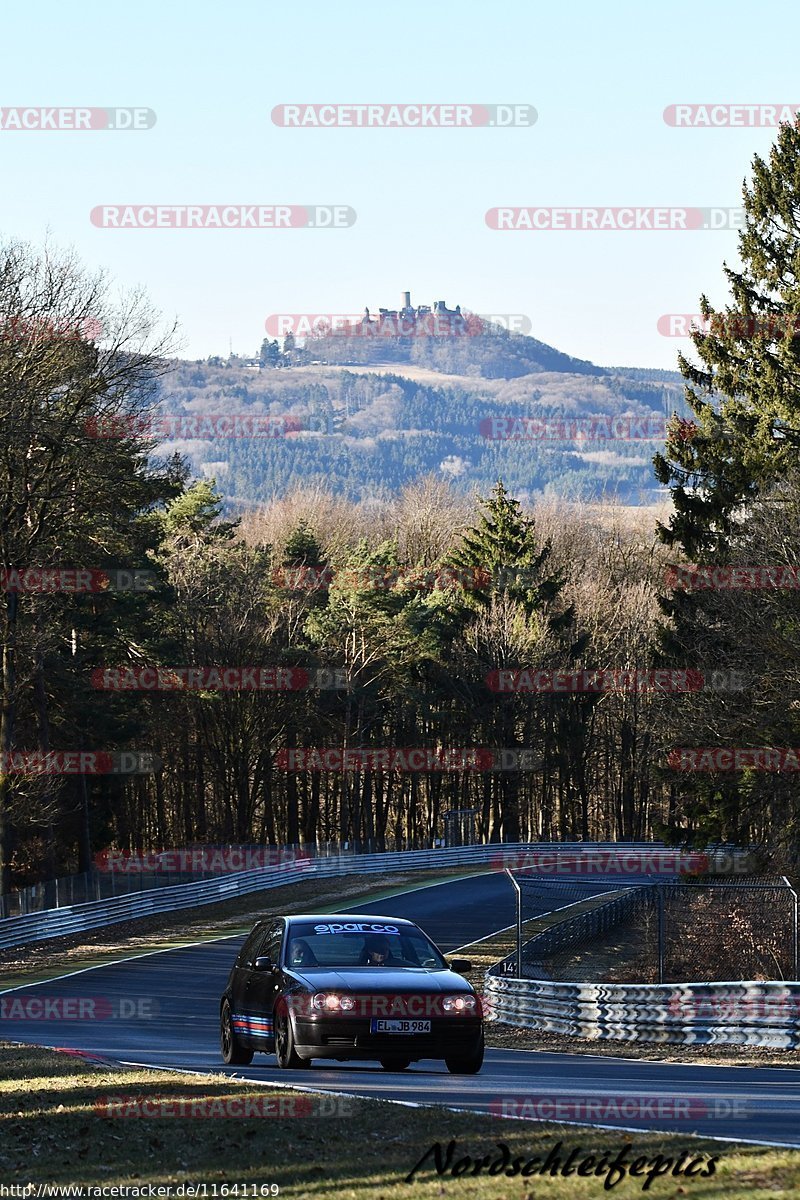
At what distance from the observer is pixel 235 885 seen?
183 ft

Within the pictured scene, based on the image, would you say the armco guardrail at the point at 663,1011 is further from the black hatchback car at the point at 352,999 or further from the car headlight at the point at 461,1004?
the car headlight at the point at 461,1004

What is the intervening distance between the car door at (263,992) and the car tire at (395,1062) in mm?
1139

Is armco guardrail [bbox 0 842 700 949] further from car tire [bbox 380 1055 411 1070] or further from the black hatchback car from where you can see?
car tire [bbox 380 1055 411 1070]

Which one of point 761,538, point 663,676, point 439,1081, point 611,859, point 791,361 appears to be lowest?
point 611,859

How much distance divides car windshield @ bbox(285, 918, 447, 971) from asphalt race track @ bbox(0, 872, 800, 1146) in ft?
3.34

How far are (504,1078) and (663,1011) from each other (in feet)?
23.4

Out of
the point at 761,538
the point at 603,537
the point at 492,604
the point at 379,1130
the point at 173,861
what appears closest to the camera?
the point at 379,1130

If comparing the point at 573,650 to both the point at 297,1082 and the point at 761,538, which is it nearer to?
the point at 761,538

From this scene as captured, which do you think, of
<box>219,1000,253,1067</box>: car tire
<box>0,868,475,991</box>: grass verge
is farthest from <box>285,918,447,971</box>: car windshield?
<box>0,868,475,991</box>: grass verge

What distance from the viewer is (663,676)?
130ft

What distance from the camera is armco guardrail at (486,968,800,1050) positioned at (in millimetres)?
19984

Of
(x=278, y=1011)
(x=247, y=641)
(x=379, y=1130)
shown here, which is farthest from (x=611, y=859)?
(x=379, y=1130)

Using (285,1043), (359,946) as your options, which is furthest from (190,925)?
(285,1043)

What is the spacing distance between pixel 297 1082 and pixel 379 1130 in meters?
3.49
